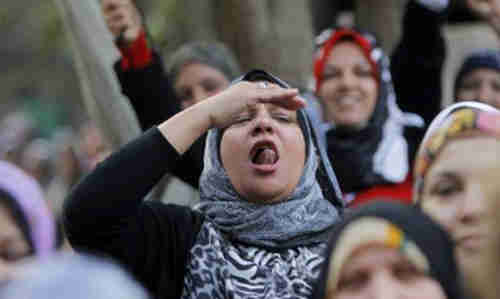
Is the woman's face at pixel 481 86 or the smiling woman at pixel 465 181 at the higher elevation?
the smiling woman at pixel 465 181

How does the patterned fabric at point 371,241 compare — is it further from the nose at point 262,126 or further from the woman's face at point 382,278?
the nose at point 262,126

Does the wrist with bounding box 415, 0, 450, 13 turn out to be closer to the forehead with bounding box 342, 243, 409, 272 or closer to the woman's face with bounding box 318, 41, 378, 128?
→ the woman's face with bounding box 318, 41, 378, 128

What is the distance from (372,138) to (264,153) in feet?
4.14

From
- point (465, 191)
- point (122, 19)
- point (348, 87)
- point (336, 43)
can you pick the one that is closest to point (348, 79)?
point (348, 87)

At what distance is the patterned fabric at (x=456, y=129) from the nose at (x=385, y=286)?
1.70ft

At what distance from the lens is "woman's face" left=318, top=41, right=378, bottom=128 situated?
15.0ft

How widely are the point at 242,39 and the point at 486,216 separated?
3727 mm

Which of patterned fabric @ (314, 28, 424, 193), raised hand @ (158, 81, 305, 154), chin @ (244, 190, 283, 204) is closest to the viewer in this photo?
raised hand @ (158, 81, 305, 154)

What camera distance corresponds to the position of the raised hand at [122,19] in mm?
3910

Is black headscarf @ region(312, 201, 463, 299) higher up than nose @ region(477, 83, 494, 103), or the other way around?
black headscarf @ region(312, 201, 463, 299)

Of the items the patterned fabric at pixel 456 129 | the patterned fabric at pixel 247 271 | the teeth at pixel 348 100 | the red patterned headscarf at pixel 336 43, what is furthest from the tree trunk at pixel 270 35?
the patterned fabric at pixel 456 129

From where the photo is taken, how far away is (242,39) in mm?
6258

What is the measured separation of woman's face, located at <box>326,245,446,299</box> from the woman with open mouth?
1.93ft

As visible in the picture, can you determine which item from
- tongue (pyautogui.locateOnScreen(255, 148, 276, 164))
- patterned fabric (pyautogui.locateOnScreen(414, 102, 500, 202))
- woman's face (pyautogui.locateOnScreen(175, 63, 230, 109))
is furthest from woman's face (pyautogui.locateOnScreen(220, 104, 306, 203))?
woman's face (pyautogui.locateOnScreen(175, 63, 230, 109))
